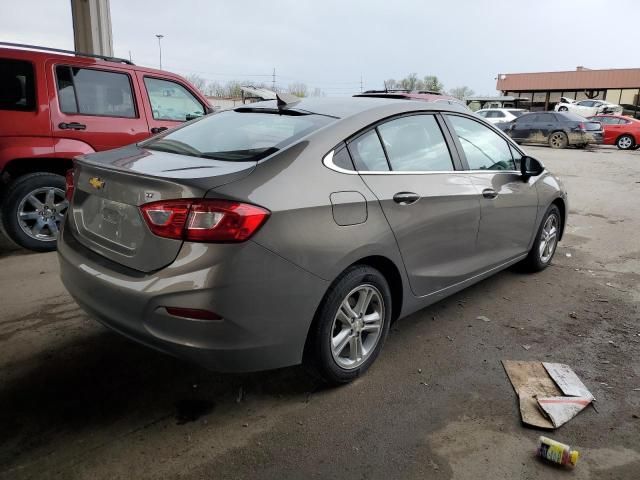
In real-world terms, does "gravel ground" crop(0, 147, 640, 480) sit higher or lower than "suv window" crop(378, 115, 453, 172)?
lower

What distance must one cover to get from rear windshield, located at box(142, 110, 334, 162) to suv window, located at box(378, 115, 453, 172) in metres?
0.44

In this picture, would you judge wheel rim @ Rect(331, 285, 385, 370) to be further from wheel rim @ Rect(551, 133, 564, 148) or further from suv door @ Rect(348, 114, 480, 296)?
wheel rim @ Rect(551, 133, 564, 148)

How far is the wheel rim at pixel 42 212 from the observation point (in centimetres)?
520

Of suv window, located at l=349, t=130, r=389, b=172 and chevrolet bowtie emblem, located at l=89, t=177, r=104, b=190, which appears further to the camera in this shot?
suv window, located at l=349, t=130, r=389, b=172

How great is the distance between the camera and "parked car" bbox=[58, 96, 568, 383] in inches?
87.7

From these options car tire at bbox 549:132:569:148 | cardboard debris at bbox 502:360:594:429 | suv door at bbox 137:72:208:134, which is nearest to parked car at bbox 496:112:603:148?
car tire at bbox 549:132:569:148

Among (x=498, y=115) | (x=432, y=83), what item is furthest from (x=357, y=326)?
(x=432, y=83)

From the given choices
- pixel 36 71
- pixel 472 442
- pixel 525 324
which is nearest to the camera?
pixel 472 442

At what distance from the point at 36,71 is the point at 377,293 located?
4305 millimetres

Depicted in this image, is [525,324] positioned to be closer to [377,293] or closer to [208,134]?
[377,293]

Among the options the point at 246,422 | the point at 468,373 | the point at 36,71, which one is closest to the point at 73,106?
the point at 36,71

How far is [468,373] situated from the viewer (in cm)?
311

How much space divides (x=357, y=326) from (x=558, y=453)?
1.15 metres

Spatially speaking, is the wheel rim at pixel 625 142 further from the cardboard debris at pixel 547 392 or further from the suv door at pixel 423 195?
the cardboard debris at pixel 547 392
